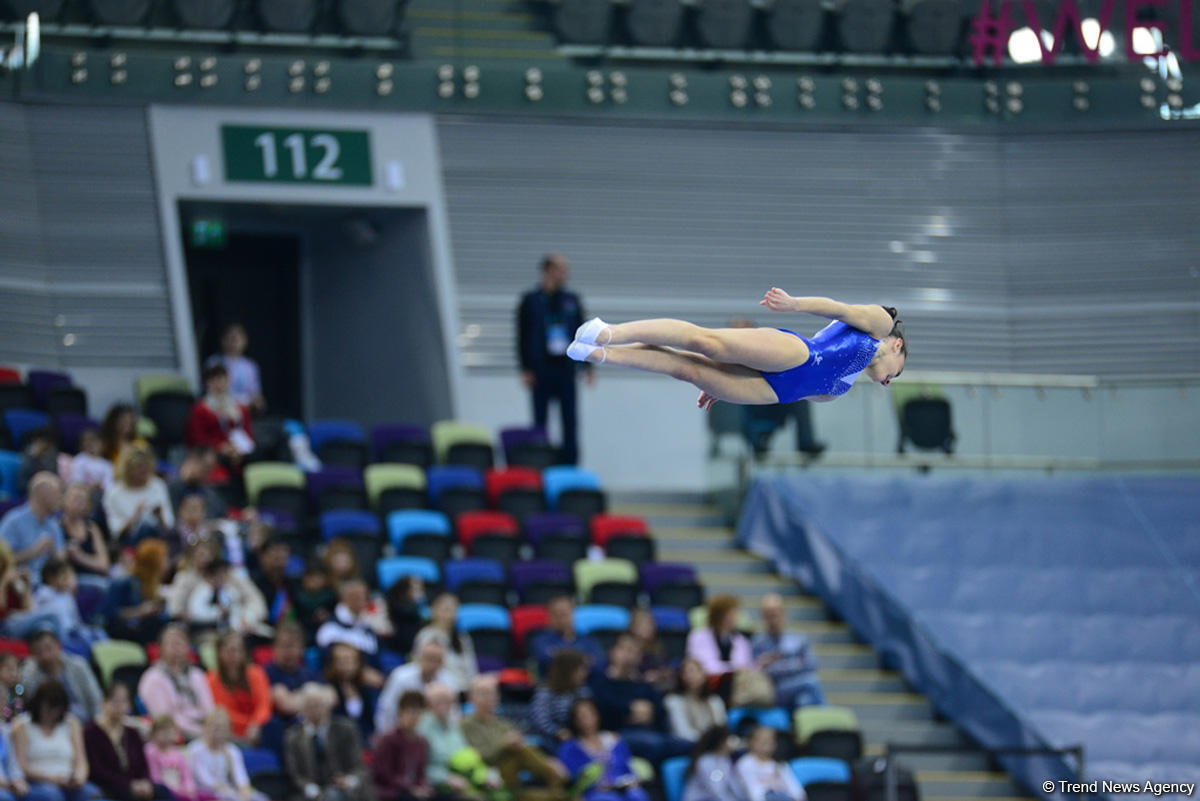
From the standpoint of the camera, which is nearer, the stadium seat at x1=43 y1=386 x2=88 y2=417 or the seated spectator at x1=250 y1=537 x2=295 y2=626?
the seated spectator at x1=250 y1=537 x2=295 y2=626

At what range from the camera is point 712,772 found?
1004 centimetres

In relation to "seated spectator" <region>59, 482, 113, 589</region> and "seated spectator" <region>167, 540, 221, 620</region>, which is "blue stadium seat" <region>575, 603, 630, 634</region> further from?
"seated spectator" <region>59, 482, 113, 589</region>

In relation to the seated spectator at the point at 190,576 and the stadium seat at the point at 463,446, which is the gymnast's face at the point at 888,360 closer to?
the seated spectator at the point at 190,576

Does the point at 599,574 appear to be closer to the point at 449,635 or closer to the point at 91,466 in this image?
the point at 449,635

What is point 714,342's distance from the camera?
702 cm

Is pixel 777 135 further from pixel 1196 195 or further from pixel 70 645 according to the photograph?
pixel 70 645

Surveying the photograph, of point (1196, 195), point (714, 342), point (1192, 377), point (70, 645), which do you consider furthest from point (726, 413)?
point (714, 342)

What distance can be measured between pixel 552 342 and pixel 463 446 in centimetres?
99

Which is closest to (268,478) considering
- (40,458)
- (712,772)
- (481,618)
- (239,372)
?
(239,372)

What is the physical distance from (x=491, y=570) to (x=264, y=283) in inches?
244

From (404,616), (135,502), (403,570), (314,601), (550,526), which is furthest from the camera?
(550,526)

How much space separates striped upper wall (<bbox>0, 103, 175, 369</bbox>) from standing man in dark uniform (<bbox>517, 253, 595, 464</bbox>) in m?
3.00

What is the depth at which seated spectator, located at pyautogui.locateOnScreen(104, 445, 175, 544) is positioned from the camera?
35.3 ft

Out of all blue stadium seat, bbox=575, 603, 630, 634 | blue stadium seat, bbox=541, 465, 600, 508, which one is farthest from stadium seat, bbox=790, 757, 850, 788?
blue stadium seat, bbox=541, 465, 600, 508
